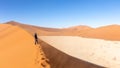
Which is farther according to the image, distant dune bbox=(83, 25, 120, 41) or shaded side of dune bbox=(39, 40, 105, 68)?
distant dune bbox=(83, 25, 120, 41)

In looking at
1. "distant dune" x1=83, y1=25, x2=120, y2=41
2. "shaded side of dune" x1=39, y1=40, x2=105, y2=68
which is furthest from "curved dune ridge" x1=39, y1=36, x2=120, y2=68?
"distant dune" x1=83, y1=25, x2=120, y2=41

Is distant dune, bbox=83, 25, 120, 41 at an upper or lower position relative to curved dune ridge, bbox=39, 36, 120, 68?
upper

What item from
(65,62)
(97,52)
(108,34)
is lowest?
(65,62)

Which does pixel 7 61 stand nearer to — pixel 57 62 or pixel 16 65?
pixel 16 65

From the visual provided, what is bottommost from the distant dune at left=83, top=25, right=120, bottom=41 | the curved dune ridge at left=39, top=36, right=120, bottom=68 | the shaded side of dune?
the shaded side of dune

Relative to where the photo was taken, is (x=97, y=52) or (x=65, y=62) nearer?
(x=65, y=62)

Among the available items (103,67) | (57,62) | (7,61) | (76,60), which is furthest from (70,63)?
(7,61)

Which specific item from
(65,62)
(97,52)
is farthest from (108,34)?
(65,62)

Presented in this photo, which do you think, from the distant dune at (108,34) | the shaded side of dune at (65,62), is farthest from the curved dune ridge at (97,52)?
the distant dune at (108,34)

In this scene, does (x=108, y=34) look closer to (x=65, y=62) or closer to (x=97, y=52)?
(x=97, y=52)

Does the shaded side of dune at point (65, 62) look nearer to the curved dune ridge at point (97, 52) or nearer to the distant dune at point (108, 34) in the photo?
the curved dune ridge at point (97, 52)

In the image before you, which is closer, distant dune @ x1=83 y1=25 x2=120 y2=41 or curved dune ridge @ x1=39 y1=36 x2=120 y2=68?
curved dune ridge @ x1=39 y1=36 x2=120 y2=68

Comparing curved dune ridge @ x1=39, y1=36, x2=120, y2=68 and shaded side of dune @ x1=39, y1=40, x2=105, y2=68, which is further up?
A: curved dune ridge @ x1=39, y1=36, x2=120, y2=68

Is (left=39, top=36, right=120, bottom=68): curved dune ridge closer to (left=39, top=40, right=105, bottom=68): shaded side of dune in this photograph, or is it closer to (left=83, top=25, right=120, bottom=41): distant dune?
(left=39, top=40, right=105, bottom=68): shaded side of dune
